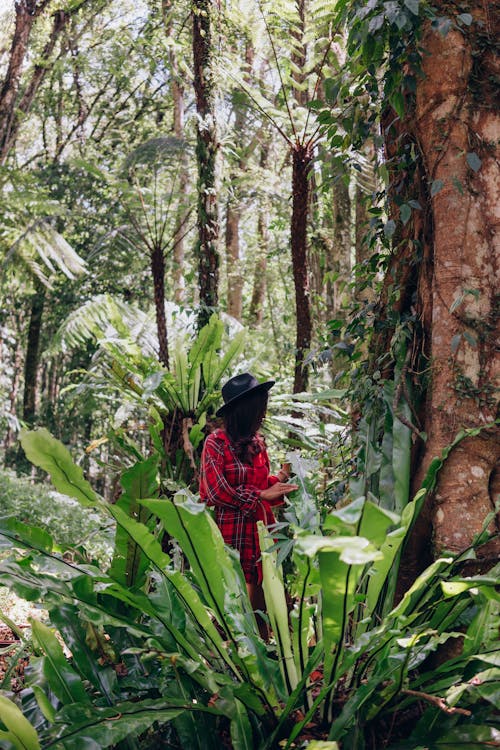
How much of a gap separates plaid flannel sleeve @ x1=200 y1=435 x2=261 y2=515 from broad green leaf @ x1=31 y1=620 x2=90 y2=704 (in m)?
1.41

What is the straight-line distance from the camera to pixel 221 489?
11.5ft

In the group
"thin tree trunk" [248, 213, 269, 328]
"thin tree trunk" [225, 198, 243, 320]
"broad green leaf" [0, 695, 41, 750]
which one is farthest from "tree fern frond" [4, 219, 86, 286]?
"broad green leaf" [0, 695, 41, 750]

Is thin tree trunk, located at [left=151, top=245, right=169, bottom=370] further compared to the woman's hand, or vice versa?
thin tree trunk, located at [left=151, top=245, right=169, bottom=370]

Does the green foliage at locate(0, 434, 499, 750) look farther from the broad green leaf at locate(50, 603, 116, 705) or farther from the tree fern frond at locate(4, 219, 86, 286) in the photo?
the tree fern frond at locate(4, 219, 86, 286)

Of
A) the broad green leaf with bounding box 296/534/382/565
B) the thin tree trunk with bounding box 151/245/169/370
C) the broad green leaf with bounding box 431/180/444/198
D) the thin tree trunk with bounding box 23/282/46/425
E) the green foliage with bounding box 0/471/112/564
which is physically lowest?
the green foliage with bounding box 0/471/112/564

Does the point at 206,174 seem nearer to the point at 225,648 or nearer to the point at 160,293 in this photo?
the point at 160,293

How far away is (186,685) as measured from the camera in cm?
213

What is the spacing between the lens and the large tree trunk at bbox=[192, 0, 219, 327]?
6406mm

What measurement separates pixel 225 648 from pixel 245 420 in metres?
1.62

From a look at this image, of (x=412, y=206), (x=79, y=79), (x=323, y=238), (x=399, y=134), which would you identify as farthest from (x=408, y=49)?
(x=79, y=79)

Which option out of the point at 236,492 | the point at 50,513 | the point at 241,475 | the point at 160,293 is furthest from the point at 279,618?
the point at 50,513

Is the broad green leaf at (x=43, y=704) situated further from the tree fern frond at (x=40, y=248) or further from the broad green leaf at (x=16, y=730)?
the tree fern frond at (x=40, y=248)

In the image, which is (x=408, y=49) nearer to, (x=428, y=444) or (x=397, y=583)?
(x=428, y=444)

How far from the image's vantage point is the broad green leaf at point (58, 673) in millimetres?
2109
